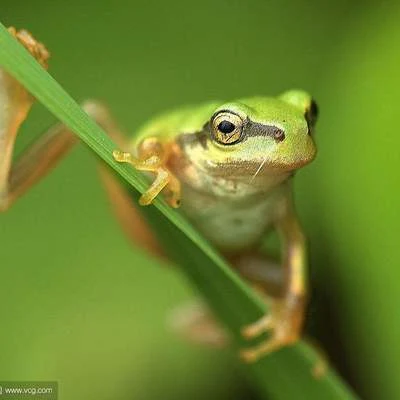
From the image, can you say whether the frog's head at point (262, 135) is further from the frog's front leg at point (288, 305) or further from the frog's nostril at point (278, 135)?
the frog's front leg at point (288, 305)

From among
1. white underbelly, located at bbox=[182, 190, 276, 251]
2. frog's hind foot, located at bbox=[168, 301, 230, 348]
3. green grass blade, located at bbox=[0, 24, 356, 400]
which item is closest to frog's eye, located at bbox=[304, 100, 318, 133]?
white underbelly, located at bbox=[182, 190, 276, 251]

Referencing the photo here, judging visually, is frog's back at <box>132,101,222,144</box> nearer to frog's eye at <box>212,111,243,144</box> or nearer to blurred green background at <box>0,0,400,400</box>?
frog's eye at <box>212,111,243,144</box>

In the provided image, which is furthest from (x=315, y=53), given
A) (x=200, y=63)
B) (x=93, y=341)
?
(x=93, y=341)

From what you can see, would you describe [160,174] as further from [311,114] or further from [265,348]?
[265,348]

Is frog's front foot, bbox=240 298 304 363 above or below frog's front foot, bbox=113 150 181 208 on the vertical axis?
below

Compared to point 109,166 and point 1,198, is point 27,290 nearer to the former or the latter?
point 1,198

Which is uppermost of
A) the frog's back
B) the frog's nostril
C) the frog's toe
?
the frog's nostril

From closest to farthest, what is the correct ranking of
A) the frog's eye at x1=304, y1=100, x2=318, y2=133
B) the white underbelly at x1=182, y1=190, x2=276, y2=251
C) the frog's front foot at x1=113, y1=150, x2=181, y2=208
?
the frog's front foot at x1=113, y1=150, x2=181, y2=208 → the frog's eye at x1=304, y1=100, x2=318, y2=133 → the white underbelly at x1=182, y1=190, x2=276, y2=251
